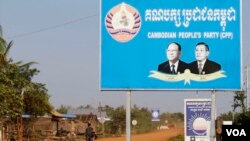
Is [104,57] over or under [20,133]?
over

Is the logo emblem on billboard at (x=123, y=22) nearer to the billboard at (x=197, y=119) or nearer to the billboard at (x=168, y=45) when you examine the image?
the billboard at (x=168, y=45)

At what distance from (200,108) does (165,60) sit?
3261 millimetres

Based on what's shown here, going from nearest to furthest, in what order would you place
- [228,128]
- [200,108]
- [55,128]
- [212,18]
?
[228,128] < [212,18] < [200,108] < [55,128]

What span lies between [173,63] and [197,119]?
3.41 meters

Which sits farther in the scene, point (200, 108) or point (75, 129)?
point (75, 129)

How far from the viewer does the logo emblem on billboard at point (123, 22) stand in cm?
1162

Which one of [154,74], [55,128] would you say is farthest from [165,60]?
[55,128]

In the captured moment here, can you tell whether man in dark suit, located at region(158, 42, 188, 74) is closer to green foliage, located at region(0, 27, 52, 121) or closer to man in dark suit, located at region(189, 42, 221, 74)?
man in dark suit, located at region(189, 42, 221, 74)

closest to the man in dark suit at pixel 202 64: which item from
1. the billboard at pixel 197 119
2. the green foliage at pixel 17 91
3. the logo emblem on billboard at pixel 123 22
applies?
the logo emblem on billboard at pixel 123 22

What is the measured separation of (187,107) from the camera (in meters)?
14.8

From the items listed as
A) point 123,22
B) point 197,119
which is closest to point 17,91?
point 197,119

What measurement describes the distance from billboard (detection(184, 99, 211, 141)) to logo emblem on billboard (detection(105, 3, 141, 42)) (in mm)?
3675

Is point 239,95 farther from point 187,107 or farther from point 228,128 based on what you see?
point 228,128

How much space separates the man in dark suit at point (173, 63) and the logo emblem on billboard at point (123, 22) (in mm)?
770
